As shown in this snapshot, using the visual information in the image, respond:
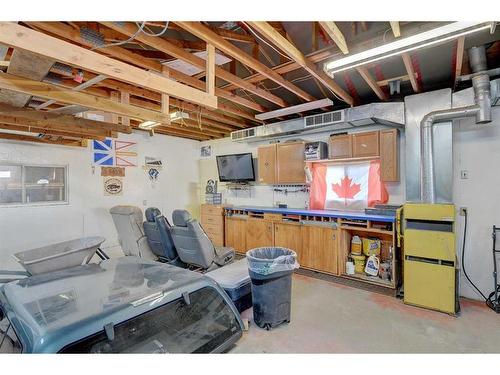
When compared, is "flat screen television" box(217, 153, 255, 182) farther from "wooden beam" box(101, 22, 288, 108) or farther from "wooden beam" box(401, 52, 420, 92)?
"wooden beam" box(401, 52, 420, 92)

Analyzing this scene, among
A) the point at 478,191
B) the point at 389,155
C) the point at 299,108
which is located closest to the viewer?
the point at 478,191

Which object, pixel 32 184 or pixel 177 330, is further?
pixel 32 184

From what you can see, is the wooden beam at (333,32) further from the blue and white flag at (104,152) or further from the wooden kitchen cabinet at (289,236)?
Answer: the blue and white flag at (104,152)

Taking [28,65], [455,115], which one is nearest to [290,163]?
[455,115]

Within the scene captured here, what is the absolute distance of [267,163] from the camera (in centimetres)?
549

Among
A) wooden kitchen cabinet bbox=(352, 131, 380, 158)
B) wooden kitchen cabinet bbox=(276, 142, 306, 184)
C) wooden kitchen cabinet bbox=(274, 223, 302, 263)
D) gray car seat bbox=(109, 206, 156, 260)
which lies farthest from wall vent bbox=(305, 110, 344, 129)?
gray car seat bbox=(109, 206, 156, 260)

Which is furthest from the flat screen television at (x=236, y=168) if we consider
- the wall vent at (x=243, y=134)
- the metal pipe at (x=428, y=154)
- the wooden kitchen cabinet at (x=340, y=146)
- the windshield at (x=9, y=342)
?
the windshield at (x=9, y=342)

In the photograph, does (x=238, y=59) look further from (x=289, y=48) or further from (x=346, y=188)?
(x=346, y=188)

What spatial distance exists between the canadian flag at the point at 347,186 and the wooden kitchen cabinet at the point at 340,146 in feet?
1.12

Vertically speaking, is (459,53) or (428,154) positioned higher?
(459,53)

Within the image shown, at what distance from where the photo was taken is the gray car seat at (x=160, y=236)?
3.95 metres

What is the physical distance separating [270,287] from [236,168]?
148 inches

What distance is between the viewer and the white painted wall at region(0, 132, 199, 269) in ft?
14.5

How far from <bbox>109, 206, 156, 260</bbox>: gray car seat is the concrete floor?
2.20m
